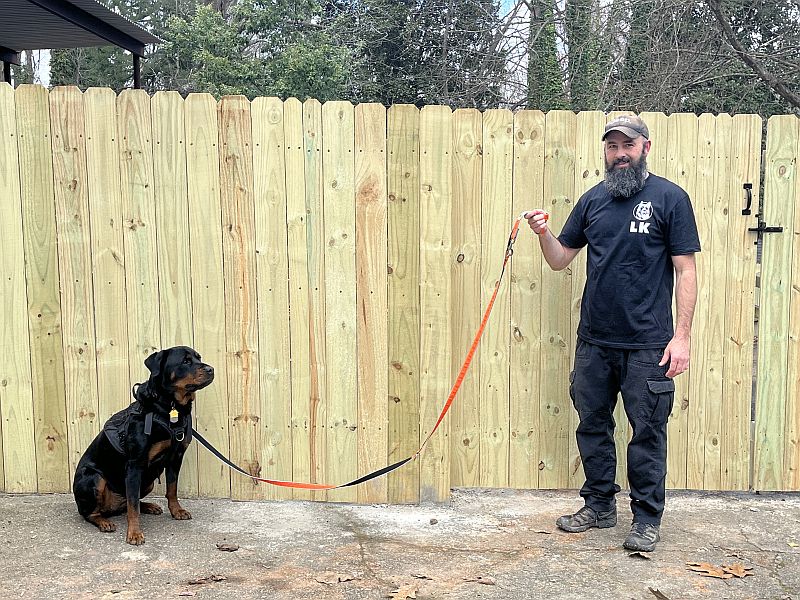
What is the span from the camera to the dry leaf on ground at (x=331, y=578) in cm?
331

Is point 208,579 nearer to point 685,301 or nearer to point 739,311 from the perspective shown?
point 685,301

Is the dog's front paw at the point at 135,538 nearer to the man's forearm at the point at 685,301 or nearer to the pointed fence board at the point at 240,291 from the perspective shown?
the pointed fence board at the point at 240,291

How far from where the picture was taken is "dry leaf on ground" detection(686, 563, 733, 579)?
341cm

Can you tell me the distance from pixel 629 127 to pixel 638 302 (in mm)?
843

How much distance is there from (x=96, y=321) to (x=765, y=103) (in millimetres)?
11631

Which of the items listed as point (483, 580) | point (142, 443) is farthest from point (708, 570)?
point (142, 443)

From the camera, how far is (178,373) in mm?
3637

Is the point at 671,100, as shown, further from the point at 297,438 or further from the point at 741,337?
the point at 297,438

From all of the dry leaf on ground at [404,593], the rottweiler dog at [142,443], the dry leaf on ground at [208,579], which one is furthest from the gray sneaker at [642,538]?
the rottweiler dog at [142,443]

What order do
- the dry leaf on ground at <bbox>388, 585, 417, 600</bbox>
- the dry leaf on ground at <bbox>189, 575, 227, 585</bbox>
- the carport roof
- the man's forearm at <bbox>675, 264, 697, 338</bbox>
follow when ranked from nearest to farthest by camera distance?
the dry leaf on ground at <bbox>388, 585, 417, 600</bbox>
the dry leaf on ground at <bbox>189, 575, 227, 585</bbox>
the man's forearm at <bbox>675, 264, 697, 338</bbox>
the carport roof

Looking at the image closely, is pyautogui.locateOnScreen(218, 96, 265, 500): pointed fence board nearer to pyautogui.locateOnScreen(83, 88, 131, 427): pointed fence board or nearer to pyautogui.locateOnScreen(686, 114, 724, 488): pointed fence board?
pyautogui.locateOnScreen(83, 88, 131, 427): pointed fence board

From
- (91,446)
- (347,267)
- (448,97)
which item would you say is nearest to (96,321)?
(91,446)

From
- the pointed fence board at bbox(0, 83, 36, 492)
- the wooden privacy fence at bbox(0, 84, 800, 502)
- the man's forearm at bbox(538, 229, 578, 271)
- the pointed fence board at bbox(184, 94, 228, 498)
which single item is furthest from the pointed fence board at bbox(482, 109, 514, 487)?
the pointed fence board at bbox(0, 83, 36, 492)

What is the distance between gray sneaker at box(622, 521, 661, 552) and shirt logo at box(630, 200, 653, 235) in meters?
1.40
